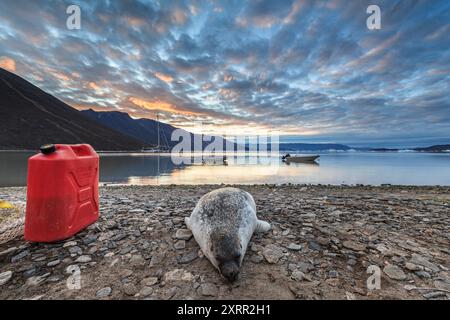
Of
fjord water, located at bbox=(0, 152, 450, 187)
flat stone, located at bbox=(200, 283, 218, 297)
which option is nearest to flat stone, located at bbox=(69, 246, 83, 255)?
flat stone, located at bbox=(200, 283, 218, 297)

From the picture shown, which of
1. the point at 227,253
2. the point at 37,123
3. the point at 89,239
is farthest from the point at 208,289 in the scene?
the point at 37,123

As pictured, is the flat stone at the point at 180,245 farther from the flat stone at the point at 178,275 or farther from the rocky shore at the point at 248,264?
the flat stone at the point at 178,275

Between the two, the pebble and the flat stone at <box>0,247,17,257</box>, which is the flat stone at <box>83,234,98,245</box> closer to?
the flat stone at <box>0,247,17,257</box>

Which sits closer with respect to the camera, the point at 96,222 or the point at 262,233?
the point at 262,233

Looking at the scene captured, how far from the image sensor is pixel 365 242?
462 cm

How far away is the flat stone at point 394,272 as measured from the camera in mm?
3561

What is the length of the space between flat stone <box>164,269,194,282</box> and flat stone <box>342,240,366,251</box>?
3.21m

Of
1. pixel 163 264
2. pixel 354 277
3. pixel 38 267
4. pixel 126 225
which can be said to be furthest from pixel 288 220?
pixel 38 267

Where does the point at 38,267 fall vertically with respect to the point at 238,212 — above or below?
below

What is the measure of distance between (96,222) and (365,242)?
20.3 ft

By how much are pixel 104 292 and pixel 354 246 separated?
464 cm

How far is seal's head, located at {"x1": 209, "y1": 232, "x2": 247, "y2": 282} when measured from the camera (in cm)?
337

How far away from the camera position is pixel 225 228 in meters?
3.86
